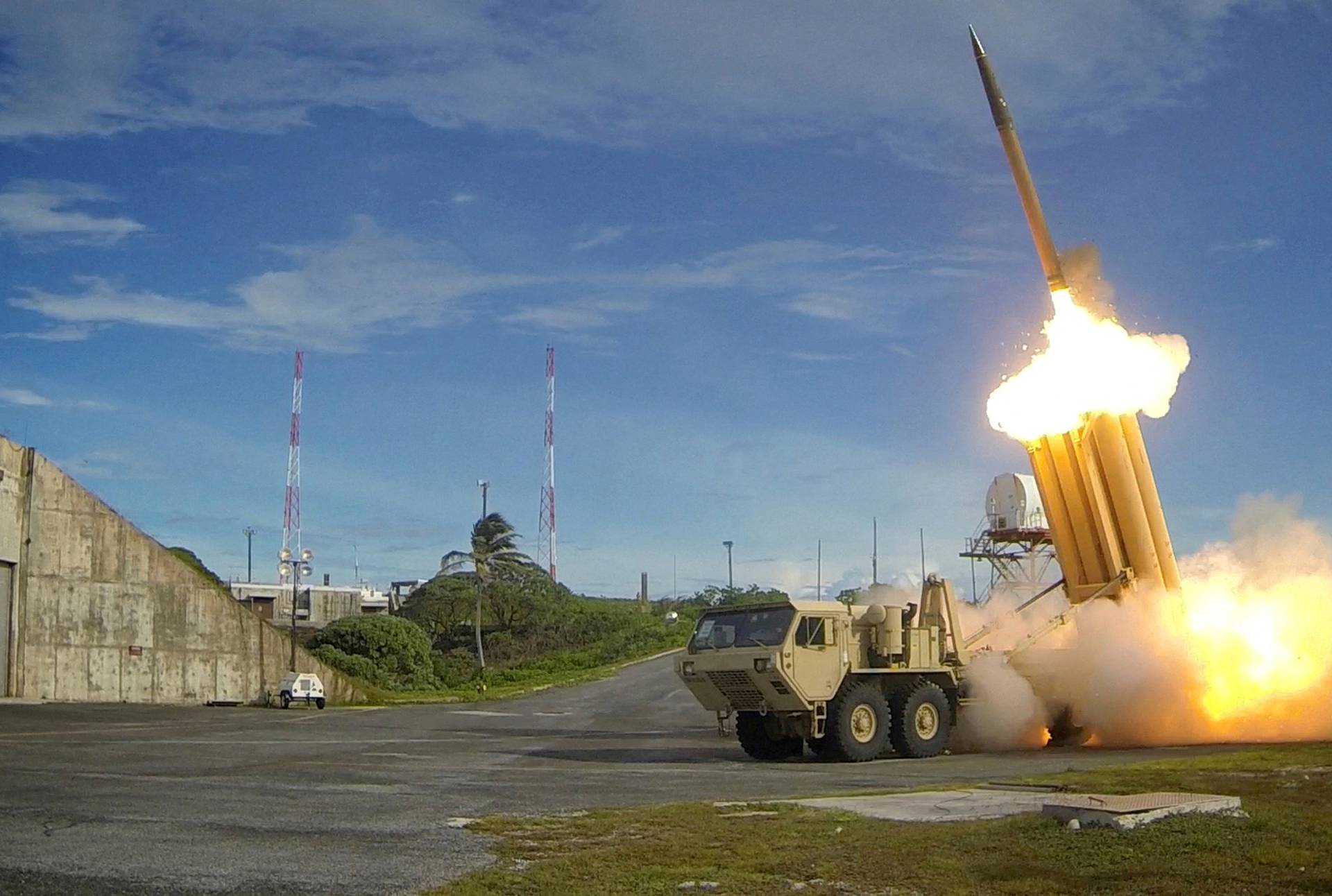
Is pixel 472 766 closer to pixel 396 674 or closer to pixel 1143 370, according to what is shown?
pixel 1143 370

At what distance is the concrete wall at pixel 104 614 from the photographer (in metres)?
38.2

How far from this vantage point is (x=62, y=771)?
676 inches

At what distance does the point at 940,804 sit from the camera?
13.3m

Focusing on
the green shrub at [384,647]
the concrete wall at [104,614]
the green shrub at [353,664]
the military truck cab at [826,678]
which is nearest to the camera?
the military truck cab at [826,678]

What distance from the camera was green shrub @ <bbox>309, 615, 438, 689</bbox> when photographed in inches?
2074

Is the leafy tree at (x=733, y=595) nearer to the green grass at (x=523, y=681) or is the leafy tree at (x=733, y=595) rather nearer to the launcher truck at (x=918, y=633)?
the green grass at (x=523, y=681)

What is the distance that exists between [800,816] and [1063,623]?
1447cm

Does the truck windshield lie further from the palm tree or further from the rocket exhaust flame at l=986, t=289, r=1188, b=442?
the palm tree

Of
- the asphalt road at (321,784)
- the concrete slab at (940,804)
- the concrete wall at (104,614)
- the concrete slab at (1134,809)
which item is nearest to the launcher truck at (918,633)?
the asphalt road at (321,784)

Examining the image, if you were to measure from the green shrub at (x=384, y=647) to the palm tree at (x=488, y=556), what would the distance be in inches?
283

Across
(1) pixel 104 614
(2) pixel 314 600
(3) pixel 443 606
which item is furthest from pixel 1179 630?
(2) pixel 314 600

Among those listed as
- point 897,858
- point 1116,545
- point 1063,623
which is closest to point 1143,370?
point 1116,545

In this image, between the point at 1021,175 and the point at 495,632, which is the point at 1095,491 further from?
the point at 495,632

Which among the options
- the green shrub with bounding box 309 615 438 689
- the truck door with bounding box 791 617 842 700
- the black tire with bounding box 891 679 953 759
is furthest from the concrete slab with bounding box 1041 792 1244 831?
the green shrub with bounding box 309 615 438 689
